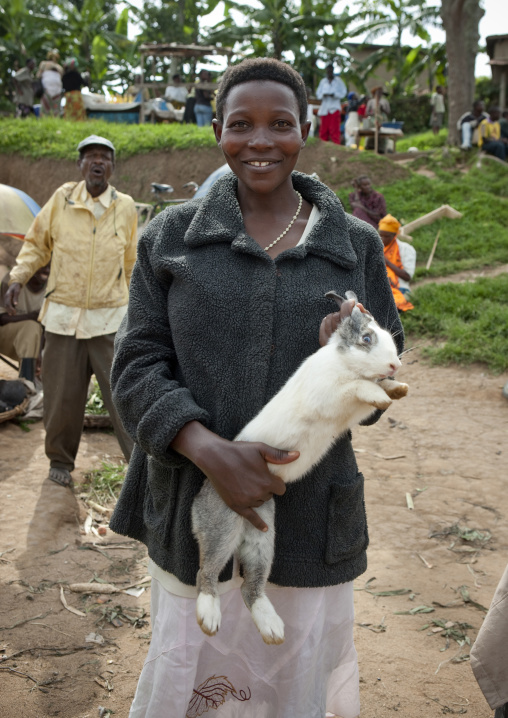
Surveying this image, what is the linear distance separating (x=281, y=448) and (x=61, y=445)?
3.95m

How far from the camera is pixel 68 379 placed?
5.23 metres

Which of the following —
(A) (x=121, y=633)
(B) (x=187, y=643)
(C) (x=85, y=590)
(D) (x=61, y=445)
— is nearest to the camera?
(B) (x=187, y=643)

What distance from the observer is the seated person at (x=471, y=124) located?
55.0ft

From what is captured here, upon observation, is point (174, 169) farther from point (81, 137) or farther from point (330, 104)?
point (330, 104)

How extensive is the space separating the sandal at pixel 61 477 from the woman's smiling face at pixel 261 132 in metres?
4.07

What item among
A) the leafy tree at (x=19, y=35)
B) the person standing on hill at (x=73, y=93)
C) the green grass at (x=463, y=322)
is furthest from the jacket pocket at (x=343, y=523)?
the leafy tree at (x=19, y=35)

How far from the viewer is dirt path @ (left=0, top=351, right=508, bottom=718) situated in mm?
3174

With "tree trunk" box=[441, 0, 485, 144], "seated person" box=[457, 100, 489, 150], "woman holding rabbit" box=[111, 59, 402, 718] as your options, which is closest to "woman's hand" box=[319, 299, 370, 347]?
"woman holding rabbit" box=[111, 59, 402, 718]

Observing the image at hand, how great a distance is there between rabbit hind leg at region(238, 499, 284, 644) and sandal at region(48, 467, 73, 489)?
12.6ft

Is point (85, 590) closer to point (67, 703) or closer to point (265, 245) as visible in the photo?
point (67, 703)

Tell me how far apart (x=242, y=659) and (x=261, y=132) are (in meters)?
1.60

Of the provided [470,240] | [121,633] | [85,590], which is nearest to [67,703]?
[121,633]

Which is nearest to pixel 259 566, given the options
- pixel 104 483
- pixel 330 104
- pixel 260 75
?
pixel 260 75

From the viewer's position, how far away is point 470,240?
12086 millimetres
